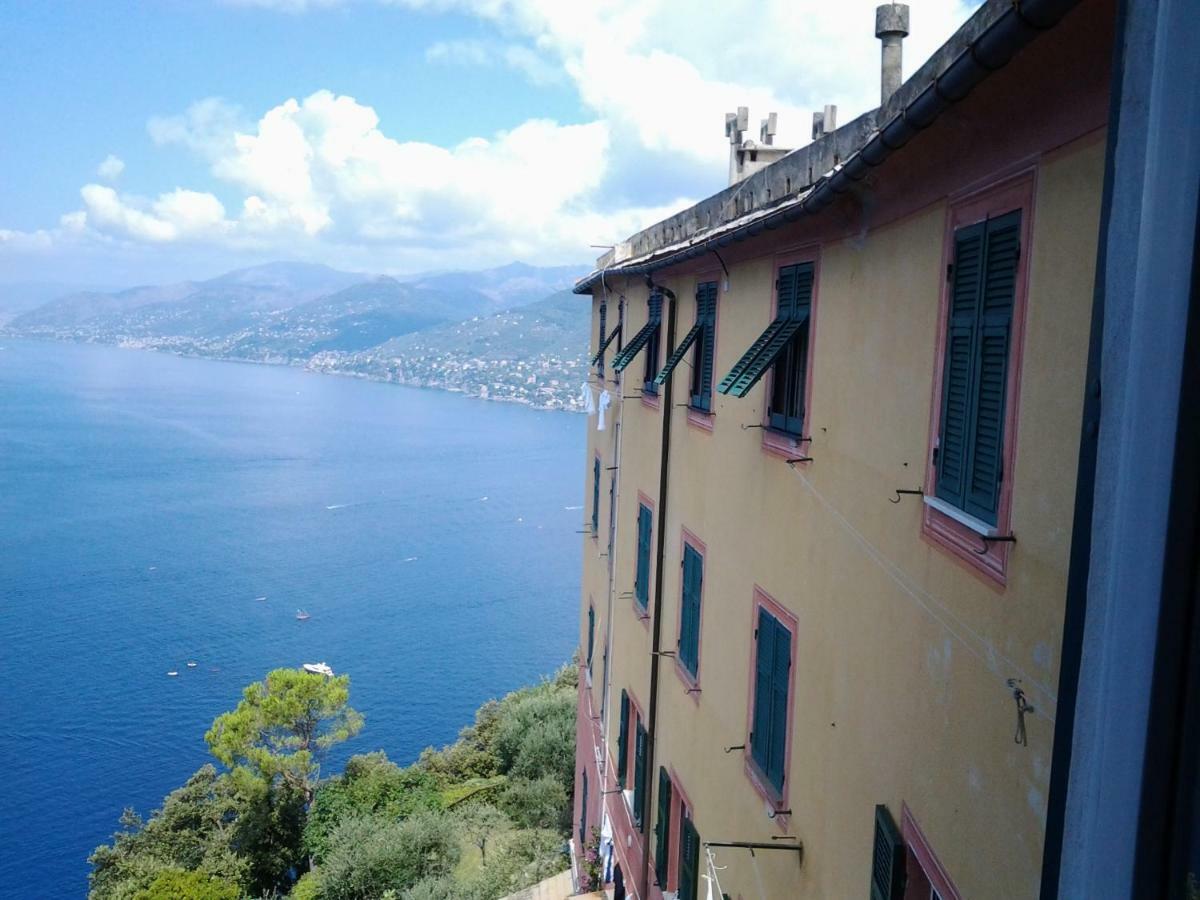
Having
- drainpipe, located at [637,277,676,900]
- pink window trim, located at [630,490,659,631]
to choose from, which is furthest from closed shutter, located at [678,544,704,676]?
pink window trim, located at [630,490,659,631]

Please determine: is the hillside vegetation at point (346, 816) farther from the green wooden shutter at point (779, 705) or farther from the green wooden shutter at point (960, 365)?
the green wooden shutter at point (960, 365)

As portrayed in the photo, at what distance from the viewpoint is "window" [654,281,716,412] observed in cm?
1009

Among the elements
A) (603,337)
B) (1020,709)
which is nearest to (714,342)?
(1020,709)

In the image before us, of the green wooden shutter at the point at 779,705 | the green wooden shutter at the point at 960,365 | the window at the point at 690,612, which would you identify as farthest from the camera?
the window at the point at 690,612

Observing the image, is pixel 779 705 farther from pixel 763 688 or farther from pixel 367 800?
pixel 367 800

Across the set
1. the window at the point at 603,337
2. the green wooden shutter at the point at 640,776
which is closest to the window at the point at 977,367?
the green wooden shutter at the point at 640,776

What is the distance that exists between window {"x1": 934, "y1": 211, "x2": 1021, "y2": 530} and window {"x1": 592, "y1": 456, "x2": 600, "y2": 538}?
42.0 feet

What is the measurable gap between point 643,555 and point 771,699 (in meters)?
5.29

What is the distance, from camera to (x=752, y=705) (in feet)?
27.5

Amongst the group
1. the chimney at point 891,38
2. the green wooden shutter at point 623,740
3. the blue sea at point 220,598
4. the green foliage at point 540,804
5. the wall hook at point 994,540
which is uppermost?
the chimney at point 891,38

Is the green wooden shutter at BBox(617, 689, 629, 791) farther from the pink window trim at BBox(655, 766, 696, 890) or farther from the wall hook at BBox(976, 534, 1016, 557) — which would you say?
the wall hook at BBox(976, 534, 1016, 557)

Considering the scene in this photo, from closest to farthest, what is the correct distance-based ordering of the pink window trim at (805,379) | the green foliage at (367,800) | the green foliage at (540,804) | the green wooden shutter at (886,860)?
the green wooden shutter at (886,860) → the pink window trim at (805,379) → the green foliage at (540,804) → the green foliage at (367,800)

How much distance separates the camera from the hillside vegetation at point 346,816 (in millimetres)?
25344

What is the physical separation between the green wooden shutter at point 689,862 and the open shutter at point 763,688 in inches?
85.7
